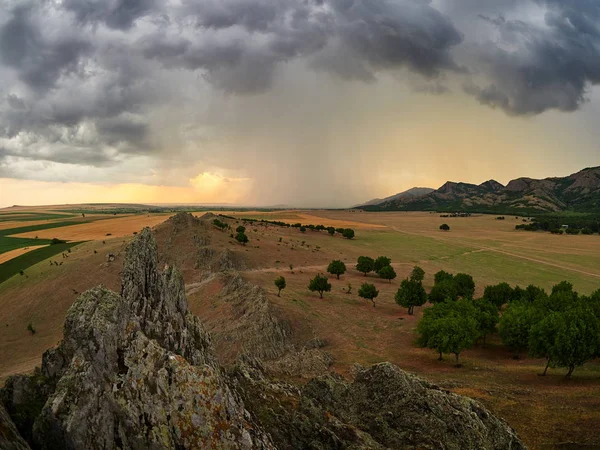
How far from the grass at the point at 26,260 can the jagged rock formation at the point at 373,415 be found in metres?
114

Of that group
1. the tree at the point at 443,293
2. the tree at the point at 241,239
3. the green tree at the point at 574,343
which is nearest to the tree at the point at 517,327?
the green tree at the point at 574,343

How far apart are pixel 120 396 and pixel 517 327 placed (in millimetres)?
58539

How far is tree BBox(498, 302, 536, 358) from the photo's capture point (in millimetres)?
53500

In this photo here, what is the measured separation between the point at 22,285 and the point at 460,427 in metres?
108

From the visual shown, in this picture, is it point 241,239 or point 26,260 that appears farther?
point 241,239

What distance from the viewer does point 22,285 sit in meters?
90.5

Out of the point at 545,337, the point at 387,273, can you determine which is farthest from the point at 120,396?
the point at 387,273

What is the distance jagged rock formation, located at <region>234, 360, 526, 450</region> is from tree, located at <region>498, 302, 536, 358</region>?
38.2 metres

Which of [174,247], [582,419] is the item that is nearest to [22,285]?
[174,247]

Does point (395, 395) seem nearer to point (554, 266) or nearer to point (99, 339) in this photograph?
point (99, 339)

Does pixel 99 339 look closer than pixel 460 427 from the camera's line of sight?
Yes

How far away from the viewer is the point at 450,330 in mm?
52281

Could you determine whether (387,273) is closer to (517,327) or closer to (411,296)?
(411,296)

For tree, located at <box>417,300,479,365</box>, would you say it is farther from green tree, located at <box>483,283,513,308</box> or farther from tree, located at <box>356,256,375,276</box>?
tree, located at <box>356,256,375,276</box>
